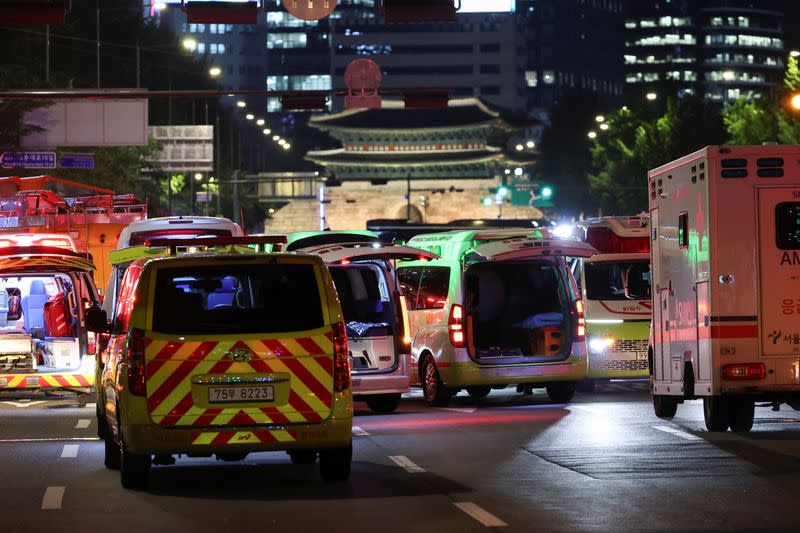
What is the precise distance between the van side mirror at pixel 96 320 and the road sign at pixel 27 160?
3476cm

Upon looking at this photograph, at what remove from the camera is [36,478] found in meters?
13.7

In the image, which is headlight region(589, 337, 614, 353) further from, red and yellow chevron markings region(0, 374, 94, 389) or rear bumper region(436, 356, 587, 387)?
red and yellow chevron markings region(0, 374, 94, 389)

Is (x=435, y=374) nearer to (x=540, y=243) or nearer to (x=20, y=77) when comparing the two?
(x=540, y=243)

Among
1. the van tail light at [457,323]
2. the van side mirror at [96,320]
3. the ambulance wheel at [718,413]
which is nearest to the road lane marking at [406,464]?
the van side mirror at [96,320]

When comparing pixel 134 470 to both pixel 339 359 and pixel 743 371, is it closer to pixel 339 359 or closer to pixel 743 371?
pixel 339 359

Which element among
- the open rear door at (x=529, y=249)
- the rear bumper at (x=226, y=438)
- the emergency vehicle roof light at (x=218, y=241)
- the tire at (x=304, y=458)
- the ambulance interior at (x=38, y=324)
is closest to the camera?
the rear bumper at (x=226, y=438)

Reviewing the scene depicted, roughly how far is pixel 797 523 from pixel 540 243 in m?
10.4

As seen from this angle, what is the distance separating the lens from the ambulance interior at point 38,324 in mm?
21406

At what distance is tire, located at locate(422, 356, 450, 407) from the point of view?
70.5 feet

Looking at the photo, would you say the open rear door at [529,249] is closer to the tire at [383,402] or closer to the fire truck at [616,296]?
the tire at [383,402]

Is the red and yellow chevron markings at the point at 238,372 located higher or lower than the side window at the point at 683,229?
lower

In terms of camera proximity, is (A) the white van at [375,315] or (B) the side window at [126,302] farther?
(A) the white van at [375,315]

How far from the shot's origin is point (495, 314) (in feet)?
75.9

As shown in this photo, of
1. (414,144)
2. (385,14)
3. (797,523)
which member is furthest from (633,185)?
(797,523)
